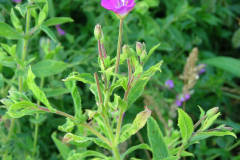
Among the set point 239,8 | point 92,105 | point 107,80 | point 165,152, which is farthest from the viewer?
point 239,8

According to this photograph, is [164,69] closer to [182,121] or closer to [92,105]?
[92,105]

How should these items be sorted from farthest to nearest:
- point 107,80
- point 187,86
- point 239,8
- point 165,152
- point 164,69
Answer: point 239,8 → point 164,69 → point 187,86 → point 165,152 → point 107,80

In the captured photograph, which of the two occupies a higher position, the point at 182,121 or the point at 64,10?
the point at 64,10

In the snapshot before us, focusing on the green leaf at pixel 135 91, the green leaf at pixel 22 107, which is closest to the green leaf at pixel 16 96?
the green leaf at pixel 22 107

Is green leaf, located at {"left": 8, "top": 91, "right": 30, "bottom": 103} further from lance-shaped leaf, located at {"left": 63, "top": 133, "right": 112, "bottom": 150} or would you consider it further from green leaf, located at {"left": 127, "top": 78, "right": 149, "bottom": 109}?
green leaf, located at {"left": 127, "top": 78, "right": 149, "bottom": 109}

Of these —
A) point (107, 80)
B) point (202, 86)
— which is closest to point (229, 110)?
point (202, 86)

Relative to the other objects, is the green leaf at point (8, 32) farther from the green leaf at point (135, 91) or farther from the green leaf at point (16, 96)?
the green leaf at point (135, 91)

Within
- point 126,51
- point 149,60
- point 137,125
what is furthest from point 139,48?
point 149,60
